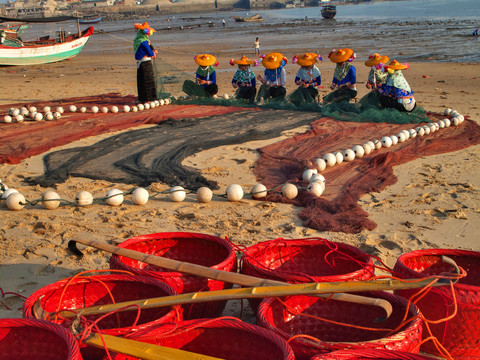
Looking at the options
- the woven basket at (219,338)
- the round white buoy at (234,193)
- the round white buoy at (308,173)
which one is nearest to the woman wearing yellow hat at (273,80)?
the round white buoy at (308,173)

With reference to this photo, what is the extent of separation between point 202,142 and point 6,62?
44.3ft

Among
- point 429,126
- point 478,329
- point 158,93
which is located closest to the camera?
point 478,329

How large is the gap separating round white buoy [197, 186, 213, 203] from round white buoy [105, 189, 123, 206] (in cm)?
74

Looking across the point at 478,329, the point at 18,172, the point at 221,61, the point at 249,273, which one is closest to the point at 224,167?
the point at 18,172

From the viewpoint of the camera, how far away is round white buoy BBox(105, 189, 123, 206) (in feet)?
15.9

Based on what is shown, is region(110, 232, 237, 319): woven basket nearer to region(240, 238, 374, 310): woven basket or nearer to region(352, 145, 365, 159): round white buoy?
region(240, 238, 374, 310): woven basket

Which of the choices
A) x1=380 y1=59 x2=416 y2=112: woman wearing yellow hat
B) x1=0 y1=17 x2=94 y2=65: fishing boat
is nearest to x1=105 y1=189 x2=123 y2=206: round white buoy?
x1=380 y1=59 x2=416 y2=112: woman wearing yellow hat

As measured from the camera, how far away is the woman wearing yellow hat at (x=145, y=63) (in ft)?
31.7

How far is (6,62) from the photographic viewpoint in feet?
57.8

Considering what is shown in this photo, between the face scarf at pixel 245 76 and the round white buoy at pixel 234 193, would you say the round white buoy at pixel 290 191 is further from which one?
the face scarf at pixel 245 76

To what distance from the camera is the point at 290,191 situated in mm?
4926

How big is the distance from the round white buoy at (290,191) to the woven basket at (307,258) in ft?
5.92

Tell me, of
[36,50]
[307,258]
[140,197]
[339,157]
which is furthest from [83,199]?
[36,50]

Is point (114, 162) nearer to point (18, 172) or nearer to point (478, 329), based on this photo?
point (18, 172)
